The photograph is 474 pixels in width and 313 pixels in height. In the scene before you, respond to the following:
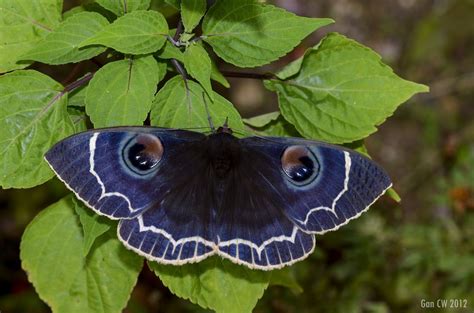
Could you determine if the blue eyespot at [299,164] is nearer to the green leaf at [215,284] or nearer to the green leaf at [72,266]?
the green leaf at [215,284]

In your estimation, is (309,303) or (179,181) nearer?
(179,181)

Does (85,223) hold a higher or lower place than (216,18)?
lower

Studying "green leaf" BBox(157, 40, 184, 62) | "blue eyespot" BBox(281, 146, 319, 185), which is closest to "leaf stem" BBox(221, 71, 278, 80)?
"green leaf" BBox(157, 40, 184, 62)

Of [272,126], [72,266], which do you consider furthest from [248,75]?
[72,266]

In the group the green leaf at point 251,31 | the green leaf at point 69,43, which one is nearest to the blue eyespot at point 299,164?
the green leaf at point 251,31

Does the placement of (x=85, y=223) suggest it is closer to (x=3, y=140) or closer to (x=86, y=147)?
(x=86, y=147)

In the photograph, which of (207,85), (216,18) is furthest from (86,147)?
(216,18)
